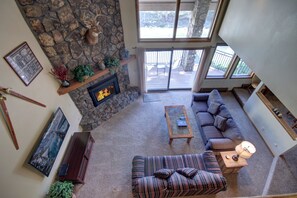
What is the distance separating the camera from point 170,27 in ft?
15.5

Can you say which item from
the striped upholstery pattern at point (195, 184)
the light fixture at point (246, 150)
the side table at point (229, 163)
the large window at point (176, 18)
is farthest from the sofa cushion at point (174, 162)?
the large window at point (176, 18)

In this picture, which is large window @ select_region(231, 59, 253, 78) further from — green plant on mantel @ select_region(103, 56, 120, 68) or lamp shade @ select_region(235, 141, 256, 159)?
green plant on mantel @ select_region(103, 56, 120, 68)

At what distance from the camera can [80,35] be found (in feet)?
12.1

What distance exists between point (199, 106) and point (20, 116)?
15.5ft

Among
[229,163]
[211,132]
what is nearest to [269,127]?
[211,132]

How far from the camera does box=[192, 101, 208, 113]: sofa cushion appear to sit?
5.01 m

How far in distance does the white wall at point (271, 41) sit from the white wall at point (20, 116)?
4.64 meters

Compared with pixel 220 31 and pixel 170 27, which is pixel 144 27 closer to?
pixel 170 27

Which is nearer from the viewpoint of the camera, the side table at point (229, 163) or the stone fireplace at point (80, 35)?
the stone fireplace at point (80, 35)

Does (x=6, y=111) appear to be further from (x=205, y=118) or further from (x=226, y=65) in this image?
(x=226, y=65)

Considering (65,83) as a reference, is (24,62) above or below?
below

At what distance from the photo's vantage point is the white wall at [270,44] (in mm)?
2559

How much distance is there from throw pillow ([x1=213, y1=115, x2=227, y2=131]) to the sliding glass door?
2301 millimetres

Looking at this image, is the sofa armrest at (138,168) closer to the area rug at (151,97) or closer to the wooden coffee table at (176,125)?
the wooden coffee table at (176,125)
